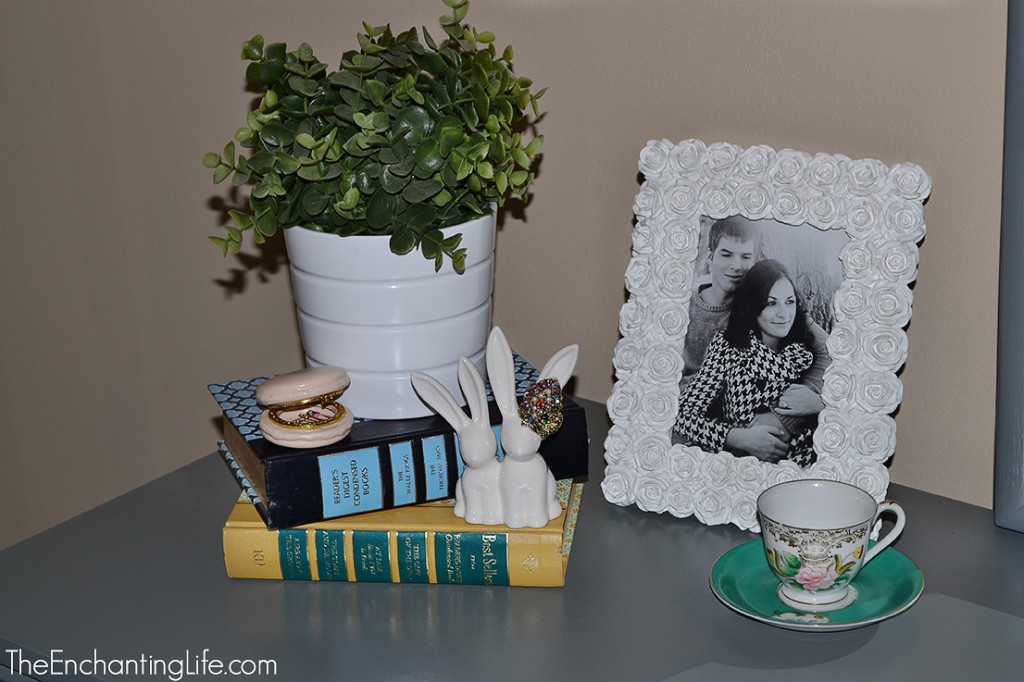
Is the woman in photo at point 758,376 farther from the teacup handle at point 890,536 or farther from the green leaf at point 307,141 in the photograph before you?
the green leaf at point 307,141

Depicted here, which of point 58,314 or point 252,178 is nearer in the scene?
point 252,178

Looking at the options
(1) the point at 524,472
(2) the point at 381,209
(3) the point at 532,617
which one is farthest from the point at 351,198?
(3) the point at 532,617

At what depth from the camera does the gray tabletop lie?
844mm

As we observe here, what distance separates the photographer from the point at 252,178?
1039mm

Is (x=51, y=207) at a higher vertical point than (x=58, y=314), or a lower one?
higher

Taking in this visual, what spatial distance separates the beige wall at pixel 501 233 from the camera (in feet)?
3.26

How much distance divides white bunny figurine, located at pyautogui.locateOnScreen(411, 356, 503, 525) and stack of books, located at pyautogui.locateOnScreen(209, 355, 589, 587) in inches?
0.6

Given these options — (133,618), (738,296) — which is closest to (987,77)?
(738,296)

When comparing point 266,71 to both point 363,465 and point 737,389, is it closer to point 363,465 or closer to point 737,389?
point 363,465

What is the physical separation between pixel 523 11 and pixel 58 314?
32.6 inches

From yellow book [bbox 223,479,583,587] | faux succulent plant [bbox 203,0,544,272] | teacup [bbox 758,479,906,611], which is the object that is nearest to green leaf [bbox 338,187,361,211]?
faux succulent plant [bbox 203,0,544,272]

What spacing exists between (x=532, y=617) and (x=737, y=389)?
27 centimetres

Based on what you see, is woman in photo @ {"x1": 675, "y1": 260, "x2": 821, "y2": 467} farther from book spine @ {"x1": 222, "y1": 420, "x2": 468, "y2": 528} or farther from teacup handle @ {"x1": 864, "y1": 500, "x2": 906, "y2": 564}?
book spine @ {"x1": 222, "y1": 420, "x2": 468, "y2": 528}

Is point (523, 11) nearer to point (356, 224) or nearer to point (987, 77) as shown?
point (356, 224)
